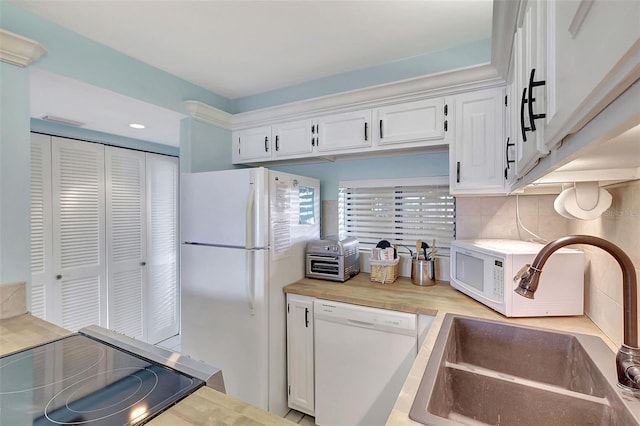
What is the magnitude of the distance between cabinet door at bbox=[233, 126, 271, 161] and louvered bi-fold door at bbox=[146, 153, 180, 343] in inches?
44.9

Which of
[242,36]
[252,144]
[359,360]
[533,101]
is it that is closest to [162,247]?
[252,144]

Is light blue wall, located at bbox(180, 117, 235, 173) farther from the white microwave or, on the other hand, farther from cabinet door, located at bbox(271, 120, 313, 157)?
the white microwave

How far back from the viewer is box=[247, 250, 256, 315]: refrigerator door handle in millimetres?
1928

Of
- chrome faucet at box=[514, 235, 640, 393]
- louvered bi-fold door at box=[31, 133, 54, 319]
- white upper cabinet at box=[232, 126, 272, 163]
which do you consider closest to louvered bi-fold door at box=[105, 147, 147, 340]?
louvered bi-fold door at box=[31, 133, 54, 319]

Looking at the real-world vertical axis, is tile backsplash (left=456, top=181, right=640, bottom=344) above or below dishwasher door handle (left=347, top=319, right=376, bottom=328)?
above

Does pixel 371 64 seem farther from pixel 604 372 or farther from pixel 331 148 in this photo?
pixel 604 372

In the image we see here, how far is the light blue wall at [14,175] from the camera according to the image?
4.67 ft

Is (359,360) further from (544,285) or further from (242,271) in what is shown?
(544,285)

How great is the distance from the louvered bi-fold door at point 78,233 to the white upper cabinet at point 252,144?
1.33m

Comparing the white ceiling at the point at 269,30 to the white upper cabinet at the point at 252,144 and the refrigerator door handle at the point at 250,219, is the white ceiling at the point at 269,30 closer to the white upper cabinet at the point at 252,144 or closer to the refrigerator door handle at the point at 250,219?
the white upper cabinet at the point at 252,144

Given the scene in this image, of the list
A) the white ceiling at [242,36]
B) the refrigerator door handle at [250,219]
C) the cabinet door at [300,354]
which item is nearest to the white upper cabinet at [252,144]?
the white ceiling at [242,36]

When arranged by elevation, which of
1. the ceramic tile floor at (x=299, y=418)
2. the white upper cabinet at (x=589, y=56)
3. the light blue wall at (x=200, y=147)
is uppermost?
the light blue wall at (x=200, y=147)

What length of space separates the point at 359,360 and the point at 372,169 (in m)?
1.46

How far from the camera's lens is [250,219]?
6.30 feet
